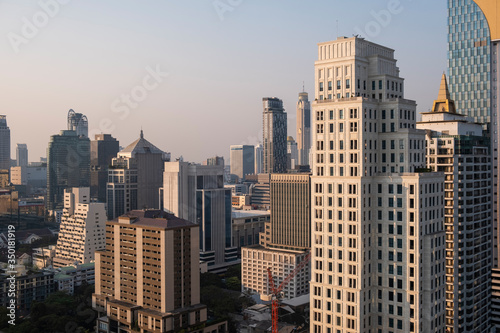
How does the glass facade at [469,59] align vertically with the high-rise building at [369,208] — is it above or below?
above

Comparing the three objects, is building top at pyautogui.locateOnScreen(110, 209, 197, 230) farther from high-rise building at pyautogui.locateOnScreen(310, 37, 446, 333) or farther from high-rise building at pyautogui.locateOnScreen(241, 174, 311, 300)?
high-rise building at pyautogui.locateOnScreen(241, 174, 311, 300)

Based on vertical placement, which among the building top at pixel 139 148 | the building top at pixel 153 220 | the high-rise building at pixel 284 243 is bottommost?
the high-rise building at pixel 284 243

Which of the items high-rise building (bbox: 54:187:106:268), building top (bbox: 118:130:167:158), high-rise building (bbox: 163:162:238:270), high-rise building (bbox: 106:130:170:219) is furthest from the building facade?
building top (bbox: 118:130:167:158)

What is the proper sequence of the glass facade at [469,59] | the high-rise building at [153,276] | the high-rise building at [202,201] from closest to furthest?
the high-rise building at [153,276]
the glass facade at [469,59]
the high-rise building at [202,201]

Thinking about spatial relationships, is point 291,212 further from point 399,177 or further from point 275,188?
point 399,177

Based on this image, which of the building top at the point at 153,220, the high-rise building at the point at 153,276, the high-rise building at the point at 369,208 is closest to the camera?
the high-rise building at the point at 369,208

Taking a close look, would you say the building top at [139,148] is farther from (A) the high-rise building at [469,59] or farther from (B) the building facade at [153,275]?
(A) the high-rise building at [469,59]

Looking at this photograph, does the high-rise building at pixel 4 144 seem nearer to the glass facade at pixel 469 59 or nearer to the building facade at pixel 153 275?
the building facade at pixel 153 275

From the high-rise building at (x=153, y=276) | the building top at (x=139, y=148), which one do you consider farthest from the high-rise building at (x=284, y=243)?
the building top at (x=139, y=148)

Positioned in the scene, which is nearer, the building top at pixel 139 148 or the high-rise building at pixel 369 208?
the high-rise building at pixel 369 208
